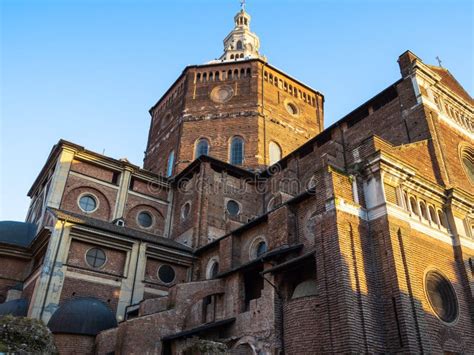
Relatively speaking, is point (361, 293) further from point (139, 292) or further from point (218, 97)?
point (218, 97)

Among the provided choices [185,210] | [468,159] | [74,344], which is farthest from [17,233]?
[468,159]

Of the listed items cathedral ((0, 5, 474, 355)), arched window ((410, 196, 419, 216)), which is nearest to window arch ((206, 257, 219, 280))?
cathedral ((0, 5, 474, 355))

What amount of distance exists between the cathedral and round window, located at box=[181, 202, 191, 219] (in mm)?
274

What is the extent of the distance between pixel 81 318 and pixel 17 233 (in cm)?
975

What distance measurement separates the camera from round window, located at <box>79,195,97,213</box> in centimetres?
2473

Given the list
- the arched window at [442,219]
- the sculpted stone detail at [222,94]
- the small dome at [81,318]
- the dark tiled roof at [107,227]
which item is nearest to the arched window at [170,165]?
the sculpted stone detail at [222,94]

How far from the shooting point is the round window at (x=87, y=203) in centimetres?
2473

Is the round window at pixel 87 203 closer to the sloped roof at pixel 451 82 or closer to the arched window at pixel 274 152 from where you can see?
the arched window at pixel 274 152

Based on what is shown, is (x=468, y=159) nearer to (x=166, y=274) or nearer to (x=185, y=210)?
(x=185, y=210)

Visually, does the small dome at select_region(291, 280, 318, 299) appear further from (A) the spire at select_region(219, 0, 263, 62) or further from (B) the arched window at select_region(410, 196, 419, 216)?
(A) the spire at select_region(219, 0, 263, 62)

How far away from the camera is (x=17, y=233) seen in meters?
24.4

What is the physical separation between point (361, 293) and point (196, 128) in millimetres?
22186

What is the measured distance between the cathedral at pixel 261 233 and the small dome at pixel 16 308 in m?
0.12

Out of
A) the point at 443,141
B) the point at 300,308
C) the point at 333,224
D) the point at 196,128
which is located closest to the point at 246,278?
the point at 300,308
